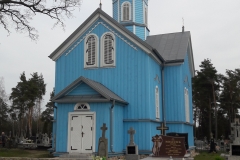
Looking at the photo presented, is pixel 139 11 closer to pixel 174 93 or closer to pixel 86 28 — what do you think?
pixel 86 28

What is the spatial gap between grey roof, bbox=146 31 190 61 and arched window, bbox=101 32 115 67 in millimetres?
4418

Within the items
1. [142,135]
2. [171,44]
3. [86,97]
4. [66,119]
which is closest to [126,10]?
[171,44]

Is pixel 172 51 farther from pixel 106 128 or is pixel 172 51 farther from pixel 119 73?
pixel 106 128

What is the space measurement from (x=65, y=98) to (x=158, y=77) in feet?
19.8

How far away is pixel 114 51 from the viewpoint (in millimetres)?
16797

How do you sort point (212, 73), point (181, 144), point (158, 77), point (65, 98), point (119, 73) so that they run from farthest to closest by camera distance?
point (212, 73), point (158, 77), point (119, 73), point (65, 98), point (181, 144)

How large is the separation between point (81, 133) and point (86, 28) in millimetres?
6076

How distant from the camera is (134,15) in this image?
2280cm

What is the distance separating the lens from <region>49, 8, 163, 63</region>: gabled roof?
16.3m

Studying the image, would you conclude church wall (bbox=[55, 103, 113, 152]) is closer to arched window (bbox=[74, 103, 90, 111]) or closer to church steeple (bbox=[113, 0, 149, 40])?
arched window (bbox=[74, 103, 90, 111])

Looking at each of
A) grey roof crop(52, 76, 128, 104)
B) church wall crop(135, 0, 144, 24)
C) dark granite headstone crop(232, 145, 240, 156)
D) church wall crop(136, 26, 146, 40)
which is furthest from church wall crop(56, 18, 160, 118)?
church wall crop(135, 0, 144, 24)

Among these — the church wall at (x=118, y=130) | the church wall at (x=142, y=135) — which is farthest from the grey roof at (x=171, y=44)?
the church wall at (x=118, y=130)

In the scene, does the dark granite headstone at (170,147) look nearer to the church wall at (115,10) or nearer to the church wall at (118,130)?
the church wall at (118,130)

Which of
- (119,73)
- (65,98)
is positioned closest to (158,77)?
(119,73)
